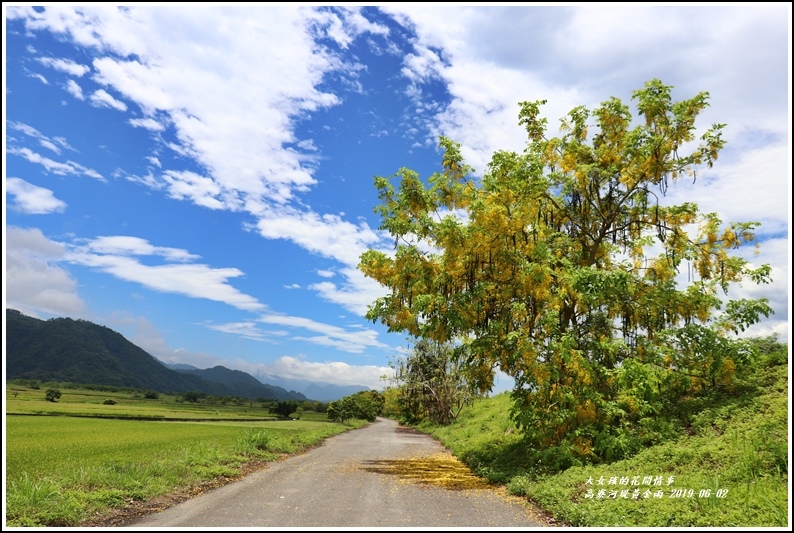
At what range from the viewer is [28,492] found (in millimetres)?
9492

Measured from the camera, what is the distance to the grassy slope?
8828mm

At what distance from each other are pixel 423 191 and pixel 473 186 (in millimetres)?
1969

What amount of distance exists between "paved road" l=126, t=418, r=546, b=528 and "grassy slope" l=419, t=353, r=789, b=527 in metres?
1.10

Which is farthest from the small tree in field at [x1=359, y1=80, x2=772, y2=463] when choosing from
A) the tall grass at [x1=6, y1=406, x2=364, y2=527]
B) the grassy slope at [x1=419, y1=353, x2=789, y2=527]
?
the tall grass at [x1=6, y1=406, x2=364, y2=527]

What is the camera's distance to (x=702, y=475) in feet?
34.6

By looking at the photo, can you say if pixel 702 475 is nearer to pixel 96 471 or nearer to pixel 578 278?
pixel 578 278

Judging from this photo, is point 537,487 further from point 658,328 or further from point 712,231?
point 712,231

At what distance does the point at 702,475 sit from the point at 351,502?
7.96 meters

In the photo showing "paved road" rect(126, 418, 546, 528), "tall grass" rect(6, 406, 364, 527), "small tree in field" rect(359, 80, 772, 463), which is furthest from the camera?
"small tree in field" rect(359, 80, 772, 463)

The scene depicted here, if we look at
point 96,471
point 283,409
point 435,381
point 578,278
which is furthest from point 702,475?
point 283,409

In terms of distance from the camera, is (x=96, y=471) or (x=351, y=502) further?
(x=96, y=471)

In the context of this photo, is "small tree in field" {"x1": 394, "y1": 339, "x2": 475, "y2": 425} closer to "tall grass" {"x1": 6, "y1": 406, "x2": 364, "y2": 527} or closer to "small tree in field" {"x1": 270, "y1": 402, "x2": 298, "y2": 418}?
"tall grass" {"x1": 6, "y1": 406, "x2": 364, "y2": 527}

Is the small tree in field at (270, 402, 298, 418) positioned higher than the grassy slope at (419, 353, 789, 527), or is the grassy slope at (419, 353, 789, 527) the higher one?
the grassy slope at (419, 353, 789, 527)

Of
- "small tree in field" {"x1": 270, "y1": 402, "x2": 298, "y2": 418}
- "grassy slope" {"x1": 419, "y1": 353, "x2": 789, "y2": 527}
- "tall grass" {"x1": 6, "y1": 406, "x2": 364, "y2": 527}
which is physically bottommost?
"small tree in field" {"x1": 270, "y1": 402, "x2": 298, "y2": 418}
